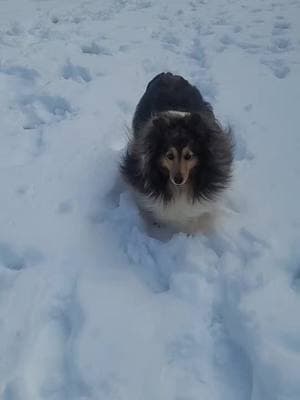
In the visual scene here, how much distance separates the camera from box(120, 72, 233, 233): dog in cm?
268

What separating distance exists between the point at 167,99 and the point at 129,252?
113 cm

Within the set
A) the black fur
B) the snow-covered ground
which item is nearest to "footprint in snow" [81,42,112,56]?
the snow-covered ground

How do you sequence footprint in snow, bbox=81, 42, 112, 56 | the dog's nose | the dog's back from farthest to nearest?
1. footprint in snow, bbox=81, 42, 112, 56
2. the dog's back
3. the dog's nose

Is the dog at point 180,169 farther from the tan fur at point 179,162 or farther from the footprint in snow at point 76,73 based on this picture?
the footprint in snow at point 76,73

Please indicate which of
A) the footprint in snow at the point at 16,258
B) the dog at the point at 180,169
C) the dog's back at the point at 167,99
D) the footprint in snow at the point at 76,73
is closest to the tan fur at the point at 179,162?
the dog at the point at 180,169

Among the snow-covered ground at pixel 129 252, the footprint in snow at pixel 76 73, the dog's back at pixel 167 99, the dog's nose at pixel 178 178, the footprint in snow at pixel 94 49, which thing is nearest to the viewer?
the snow-covered ground at pixel 129 252

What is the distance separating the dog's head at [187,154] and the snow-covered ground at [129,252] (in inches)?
12.1

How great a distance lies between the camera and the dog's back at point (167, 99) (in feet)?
11.1

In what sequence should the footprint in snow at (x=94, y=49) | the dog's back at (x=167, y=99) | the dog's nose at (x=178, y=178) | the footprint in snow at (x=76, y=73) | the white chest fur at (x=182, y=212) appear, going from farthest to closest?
1. the footprint in snow at (x=94, y=49)
2. the footprint in snow at (x=76, y=73)
3. the dog's back at (x=167, y=99)
4. the white chest fur at (x=182, y=212)
5. the dog's nose at (x=178, y=178)

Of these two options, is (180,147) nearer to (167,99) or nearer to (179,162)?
(179,162)

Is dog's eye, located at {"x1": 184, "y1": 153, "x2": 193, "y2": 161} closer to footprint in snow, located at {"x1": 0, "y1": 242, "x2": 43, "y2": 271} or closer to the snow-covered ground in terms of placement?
the snow-covered ground

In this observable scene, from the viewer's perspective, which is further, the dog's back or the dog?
the dog's back

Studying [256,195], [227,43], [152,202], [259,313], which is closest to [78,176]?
[152,202]

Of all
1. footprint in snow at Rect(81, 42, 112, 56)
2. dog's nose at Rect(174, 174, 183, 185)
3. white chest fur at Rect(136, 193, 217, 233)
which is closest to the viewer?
dog's nose at Rect(174, 174, 183, 185)
